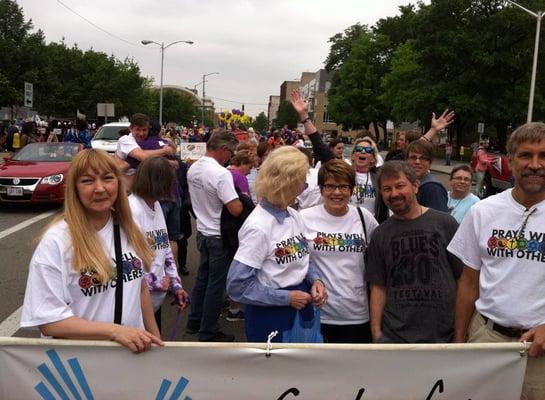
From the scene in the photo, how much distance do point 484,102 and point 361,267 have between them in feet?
126

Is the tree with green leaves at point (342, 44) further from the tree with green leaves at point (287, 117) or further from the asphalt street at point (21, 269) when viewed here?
the asphalt street at point (21, 269)

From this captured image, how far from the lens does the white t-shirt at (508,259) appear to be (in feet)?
7.59

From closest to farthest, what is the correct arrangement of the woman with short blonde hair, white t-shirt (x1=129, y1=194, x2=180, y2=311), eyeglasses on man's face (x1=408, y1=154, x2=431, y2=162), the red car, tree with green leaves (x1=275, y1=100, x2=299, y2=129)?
the woman with short blonde hair < white t-shirt (x1=129, y1=194, x2=180, y2=311) < eyeglasses on man's face (x1=408, y1=154, x2=431, y2=162) < the red car < tree with green leaves (x1=275, y1=100, x2=299, y2=129)

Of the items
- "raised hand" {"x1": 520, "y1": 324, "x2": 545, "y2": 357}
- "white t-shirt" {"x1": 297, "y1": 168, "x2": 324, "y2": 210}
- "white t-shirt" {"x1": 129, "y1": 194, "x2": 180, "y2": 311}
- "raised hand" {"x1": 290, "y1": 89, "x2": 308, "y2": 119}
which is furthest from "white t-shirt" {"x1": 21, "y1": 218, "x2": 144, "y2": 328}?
"raised hand" {"x1": 290, "y1": 89, "x2": 308, "y2": 119}

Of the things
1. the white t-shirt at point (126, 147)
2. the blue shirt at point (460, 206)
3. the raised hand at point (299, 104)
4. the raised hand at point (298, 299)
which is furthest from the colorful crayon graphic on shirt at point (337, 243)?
the white t-shirt at point (126, 147)

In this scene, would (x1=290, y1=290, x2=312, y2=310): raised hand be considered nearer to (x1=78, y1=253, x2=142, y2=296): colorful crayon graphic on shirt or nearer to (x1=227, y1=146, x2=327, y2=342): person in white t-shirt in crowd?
(x1=227, y1=146, x2=327, y2=342): person in white t-shirt in crowd

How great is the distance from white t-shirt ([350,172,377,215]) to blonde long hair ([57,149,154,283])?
2.41 metres

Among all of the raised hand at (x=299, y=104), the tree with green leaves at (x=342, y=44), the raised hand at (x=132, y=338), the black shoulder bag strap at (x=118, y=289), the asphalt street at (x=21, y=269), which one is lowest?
the asphalt street at (x=21, y=269)

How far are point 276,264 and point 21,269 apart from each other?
561 cm

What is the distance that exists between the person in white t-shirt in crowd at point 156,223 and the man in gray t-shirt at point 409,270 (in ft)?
4.02

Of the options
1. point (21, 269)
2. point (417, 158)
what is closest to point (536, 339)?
point (417, 158)

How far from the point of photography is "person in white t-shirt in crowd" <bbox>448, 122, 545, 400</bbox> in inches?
91.0

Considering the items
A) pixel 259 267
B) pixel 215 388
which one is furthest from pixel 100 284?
pixel 259 267

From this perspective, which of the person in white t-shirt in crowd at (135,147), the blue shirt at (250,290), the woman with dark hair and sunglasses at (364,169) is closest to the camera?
the blue shirt at (250,290)
